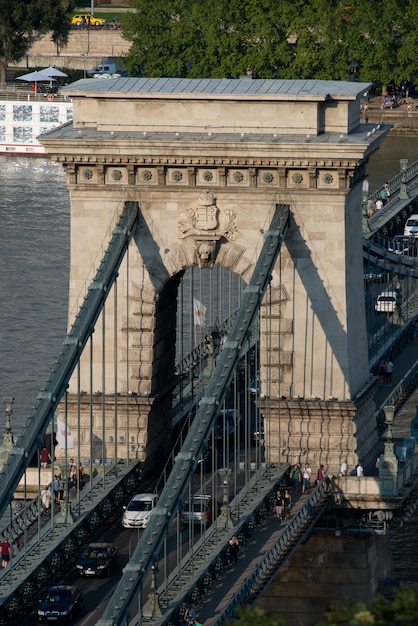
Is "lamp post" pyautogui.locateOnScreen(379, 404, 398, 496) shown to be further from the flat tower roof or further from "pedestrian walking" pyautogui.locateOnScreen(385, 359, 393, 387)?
"pedestrian walking" pyautogui.locateOnScreen(385, 359, 393, 387)

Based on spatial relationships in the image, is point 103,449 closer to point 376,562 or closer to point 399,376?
point 376,562

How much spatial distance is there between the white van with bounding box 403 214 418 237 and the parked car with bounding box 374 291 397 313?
31.1 metres

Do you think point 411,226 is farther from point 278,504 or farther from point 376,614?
point 376,614

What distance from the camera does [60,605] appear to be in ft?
214

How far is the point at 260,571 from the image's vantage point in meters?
68.9

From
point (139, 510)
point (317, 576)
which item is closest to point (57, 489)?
point (139, 510)

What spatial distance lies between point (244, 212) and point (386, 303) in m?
32.6

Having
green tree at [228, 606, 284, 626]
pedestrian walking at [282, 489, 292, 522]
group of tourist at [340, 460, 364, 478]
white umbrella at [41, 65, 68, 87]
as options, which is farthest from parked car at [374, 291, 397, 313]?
white umbrella at [41, 65, 68, 87]

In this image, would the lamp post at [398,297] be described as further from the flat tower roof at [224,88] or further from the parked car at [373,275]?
the flat tower roof at [224,88]

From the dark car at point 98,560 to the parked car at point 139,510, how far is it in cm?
321

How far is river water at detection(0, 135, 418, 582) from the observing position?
4126 inches

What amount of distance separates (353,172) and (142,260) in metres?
7.12

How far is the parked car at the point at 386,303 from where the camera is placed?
4294 inches

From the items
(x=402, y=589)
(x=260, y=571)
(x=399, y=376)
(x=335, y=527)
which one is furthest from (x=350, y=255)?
(x=402, y=589)
